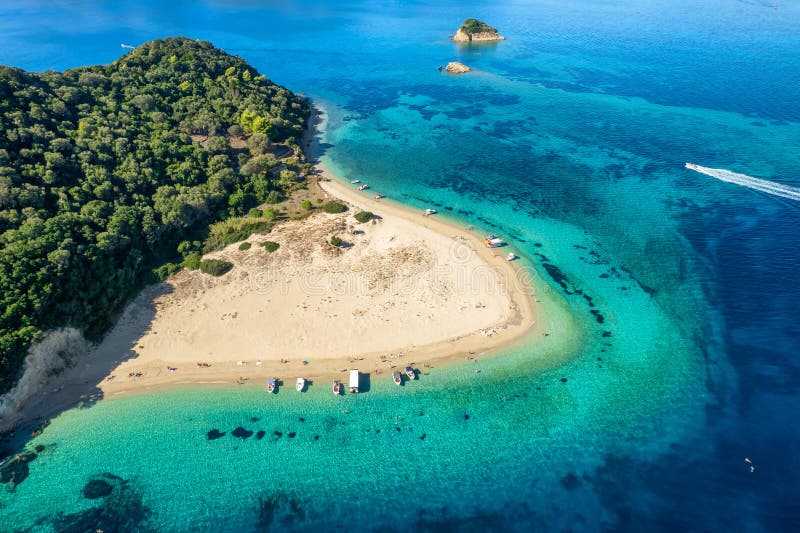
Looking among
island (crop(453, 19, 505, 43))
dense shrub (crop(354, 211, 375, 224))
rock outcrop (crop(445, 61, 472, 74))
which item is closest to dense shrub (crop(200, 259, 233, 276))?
dense shrub (crop(354, 211, 375, 224))

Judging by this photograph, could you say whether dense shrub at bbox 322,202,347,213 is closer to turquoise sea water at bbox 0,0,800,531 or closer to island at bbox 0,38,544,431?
island at bbox 0,38,544,431

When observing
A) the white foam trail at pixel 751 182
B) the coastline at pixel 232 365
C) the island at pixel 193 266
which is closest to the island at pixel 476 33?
the white foam trail at pixel 751 182

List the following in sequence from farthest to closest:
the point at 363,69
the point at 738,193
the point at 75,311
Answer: the point at 363,69, the point at 738,193, the point at 75,311

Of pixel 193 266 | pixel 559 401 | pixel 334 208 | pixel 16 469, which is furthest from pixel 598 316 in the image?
pixel 16 469

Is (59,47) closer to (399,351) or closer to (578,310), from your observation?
(399,351)

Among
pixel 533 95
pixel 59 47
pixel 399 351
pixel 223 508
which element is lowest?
pixel 223 508

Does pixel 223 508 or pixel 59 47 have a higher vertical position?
pixel 59 47

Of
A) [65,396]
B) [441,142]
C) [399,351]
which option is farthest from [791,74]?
[65,396]

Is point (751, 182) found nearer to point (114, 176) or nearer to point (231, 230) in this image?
point (231, 230)
